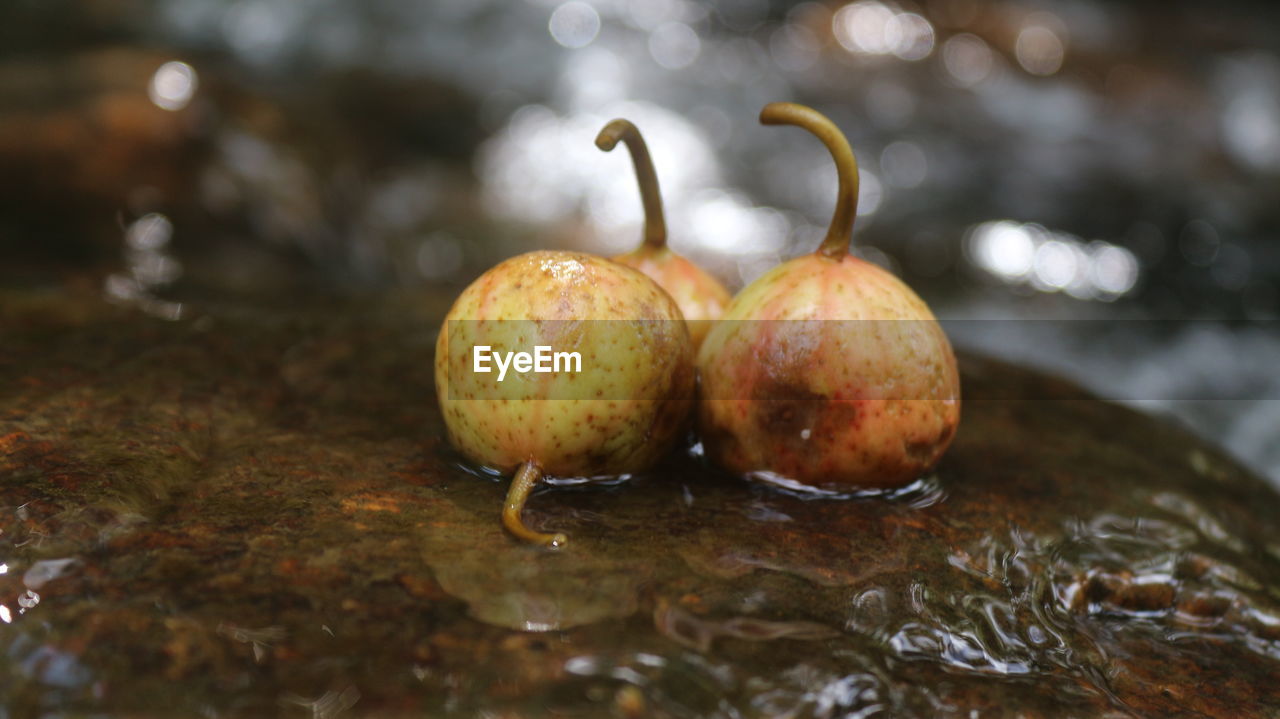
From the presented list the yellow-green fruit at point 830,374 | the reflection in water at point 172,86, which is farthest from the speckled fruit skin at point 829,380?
the reflection in water at point 172,86

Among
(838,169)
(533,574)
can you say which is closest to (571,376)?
(533,574)

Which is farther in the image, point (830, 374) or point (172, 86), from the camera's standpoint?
point (172, 86)

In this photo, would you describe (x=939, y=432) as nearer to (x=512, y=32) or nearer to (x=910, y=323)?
(x=910, y=323)

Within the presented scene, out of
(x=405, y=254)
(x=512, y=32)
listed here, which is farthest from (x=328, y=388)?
(x=512, y=32)

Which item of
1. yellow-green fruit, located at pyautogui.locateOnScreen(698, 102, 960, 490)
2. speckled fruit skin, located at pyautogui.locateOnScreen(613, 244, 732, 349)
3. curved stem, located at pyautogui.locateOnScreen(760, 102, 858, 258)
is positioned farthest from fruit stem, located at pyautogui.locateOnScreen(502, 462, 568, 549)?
curved stem, located at pyautogui.locateOnScreen(760, 102, 858, 258)

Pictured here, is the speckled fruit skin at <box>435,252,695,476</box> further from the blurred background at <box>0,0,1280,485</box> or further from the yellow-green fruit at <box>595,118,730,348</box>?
the blurred background at <box>0,0,1280,485</box>

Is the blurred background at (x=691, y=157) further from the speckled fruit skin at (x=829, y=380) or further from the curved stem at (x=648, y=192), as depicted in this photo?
the speckled fruit skin at (x=829, y=380)

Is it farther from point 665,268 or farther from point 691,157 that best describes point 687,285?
point 691,157
